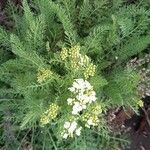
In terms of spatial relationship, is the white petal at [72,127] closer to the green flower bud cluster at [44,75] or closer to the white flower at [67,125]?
the white flower at [67,125]

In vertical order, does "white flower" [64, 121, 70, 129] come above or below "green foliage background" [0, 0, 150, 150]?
below

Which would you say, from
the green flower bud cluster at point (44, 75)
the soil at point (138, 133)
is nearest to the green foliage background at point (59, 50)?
the green flower bud cluster at point (44, 75)

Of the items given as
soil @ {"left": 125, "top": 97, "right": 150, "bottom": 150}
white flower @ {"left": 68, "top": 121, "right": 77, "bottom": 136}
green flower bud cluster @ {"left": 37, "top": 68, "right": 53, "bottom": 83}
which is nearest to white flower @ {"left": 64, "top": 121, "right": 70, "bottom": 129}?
white flower @ {"left": 68, "top": 121, "right": 77, "bottom": 136}

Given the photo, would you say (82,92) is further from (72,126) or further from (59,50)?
(59,50)

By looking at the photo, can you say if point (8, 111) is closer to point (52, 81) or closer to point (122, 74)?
point (52, 81)

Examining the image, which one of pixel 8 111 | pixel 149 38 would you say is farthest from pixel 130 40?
pixel 8 111

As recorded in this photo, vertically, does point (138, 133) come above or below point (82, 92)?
above

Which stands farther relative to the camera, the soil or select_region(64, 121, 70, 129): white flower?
the soil

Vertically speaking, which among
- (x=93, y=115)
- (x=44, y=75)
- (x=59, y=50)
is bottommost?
(x=93, y=115)

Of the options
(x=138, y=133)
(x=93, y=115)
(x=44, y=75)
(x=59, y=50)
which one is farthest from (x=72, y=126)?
(x=138, y=133)

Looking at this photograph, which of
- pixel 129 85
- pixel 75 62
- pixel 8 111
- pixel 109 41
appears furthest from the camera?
pixel 8 111

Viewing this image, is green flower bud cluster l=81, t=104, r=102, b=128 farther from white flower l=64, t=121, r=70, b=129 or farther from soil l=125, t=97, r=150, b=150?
soil l=125, t=97, r=150, b=150
